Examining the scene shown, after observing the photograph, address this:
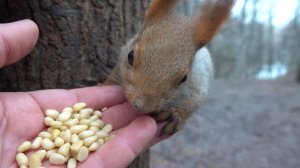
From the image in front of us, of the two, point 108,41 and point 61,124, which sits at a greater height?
point 108,41

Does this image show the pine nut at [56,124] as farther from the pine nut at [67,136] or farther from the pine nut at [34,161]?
the pine nut at [34,161]

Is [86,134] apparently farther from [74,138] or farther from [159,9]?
[159,9]

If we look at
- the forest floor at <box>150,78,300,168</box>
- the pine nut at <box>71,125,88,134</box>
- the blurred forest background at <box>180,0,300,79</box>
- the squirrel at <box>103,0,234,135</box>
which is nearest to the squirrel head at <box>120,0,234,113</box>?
the squirrel at <box>103,0,234,135</box>

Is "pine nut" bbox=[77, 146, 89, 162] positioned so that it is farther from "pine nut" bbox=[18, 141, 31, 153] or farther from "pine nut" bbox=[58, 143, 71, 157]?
"pine nut" bbox=[18, 141, 31, 153]

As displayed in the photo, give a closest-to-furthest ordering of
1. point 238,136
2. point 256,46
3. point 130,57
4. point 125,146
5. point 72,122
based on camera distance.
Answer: point 125,146 < point 130,57 < point 72,122 < point 238,136 < point 256,46

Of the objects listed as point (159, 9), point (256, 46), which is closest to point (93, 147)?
point (159, 9)

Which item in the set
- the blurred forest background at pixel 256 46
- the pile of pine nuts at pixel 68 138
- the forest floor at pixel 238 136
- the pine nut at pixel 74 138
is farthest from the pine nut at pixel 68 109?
the blurred forest background at pixel 256 46

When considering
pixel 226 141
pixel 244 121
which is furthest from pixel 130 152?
pixel 244 121

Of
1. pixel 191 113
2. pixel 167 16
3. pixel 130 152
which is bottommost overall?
pixel 130 152

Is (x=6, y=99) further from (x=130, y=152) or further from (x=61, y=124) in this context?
(x=130, y=152)
